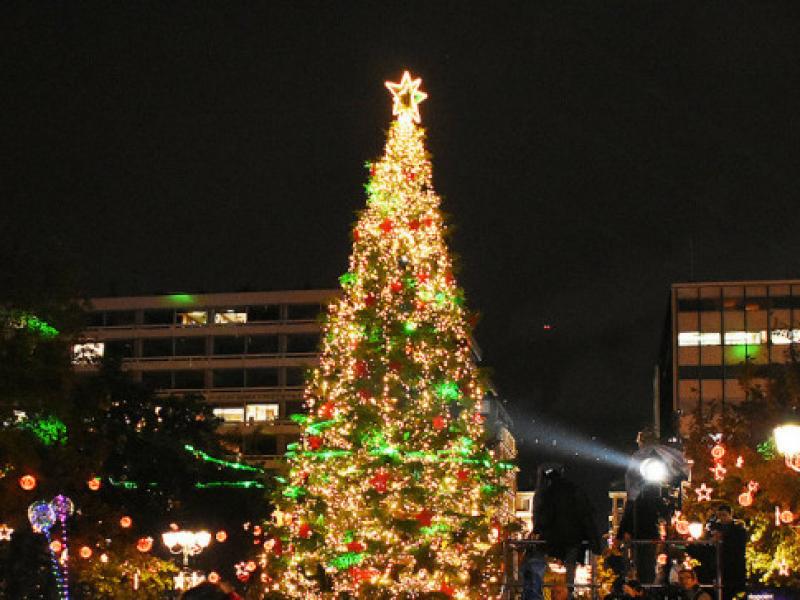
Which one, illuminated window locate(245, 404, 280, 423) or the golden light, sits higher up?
the golden light

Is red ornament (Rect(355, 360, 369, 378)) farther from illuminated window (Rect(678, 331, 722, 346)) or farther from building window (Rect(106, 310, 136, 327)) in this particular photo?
building window (Rect(106, 310, 136, 327))

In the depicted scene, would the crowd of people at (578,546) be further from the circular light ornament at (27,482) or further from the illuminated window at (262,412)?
the illuminated window at (262,412)

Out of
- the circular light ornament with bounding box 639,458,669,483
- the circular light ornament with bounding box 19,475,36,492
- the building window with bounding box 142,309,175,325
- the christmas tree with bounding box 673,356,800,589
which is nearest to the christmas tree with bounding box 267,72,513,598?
the christmas tree with bounding box 673,356,800,589

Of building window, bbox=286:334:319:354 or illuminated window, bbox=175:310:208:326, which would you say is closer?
building window, bbox=286:334:319:354

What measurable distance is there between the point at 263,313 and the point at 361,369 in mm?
77363

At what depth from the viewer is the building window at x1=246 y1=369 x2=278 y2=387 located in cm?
9969

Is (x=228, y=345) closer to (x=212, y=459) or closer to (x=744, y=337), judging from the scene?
(x=744, y=337)

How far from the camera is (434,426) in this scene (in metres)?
24.6

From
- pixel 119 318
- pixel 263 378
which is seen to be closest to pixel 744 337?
pixel 263 378

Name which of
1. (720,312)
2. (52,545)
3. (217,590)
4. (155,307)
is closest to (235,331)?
(155,307)

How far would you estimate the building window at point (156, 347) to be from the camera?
103m

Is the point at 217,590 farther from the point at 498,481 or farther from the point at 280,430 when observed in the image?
the point at 280,430

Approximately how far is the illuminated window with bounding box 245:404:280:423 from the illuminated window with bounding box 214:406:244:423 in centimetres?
56

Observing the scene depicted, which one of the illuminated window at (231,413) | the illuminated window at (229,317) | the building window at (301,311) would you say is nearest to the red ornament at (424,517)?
the illuminated window at (231,413)
